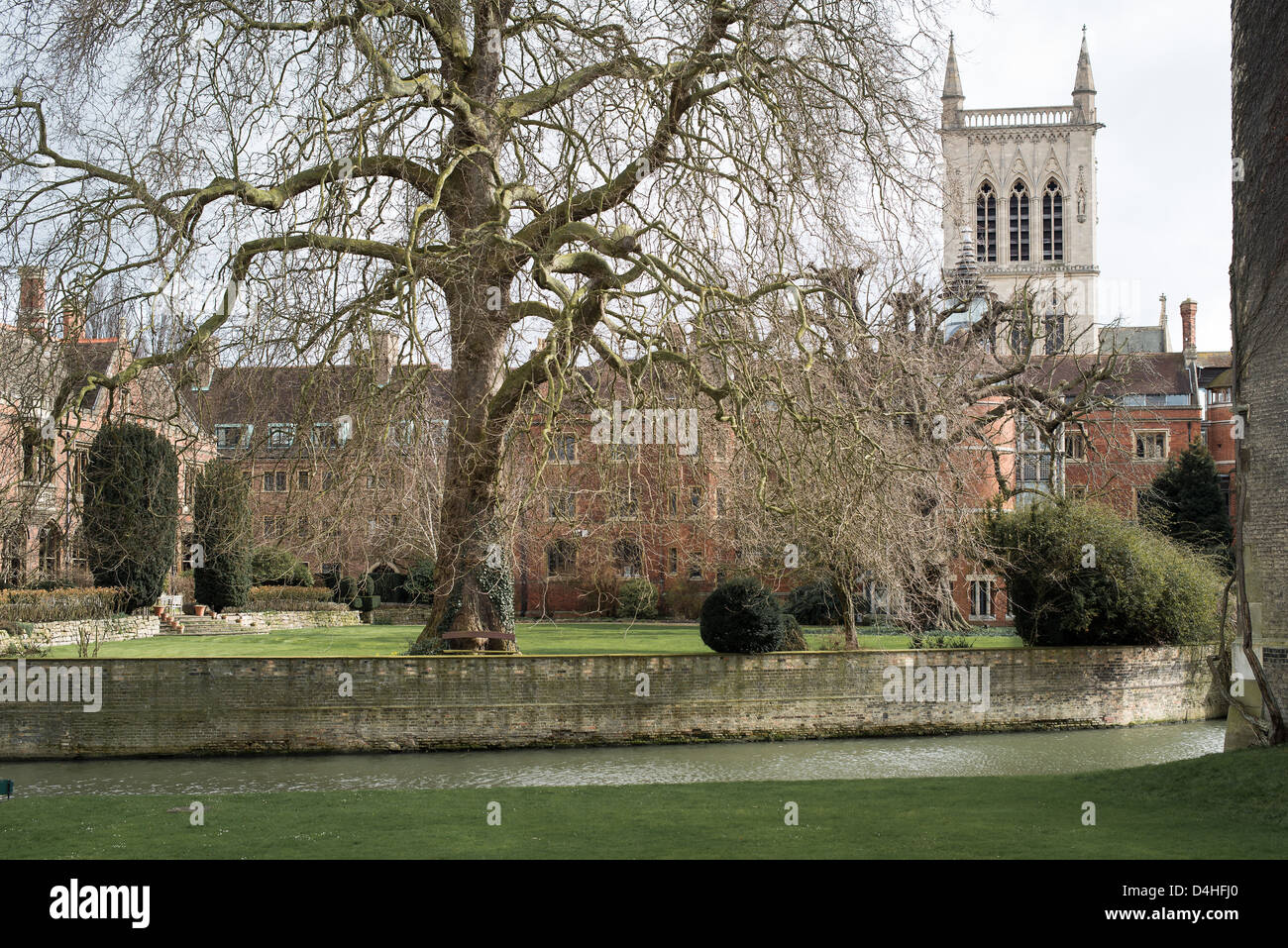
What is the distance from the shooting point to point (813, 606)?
33.4 metres

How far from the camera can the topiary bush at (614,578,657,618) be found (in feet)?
123

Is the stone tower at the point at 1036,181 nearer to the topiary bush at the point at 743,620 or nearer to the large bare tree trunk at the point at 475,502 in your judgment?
the topiary bush at the point at 743,620

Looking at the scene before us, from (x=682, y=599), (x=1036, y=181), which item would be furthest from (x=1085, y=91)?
(x=682, y=599)

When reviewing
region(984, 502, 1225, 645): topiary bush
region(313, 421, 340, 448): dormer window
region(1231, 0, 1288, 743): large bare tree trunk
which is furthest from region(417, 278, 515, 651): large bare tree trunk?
region(984, 502, 1225, 645): topiary bush

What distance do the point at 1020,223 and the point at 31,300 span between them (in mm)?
67655

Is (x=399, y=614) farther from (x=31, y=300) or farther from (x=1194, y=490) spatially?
(x=1194, y=490)

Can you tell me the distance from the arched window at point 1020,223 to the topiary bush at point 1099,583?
55.0 meters

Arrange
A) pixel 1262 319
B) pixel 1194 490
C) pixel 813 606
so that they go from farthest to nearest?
pixel 1194 490
pixel 813 606
pixel 1262 319

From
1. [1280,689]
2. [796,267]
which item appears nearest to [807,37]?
[796,267]

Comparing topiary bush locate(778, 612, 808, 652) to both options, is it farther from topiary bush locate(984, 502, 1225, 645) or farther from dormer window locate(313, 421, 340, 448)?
dormer window locate(313, 421, 340, 448)

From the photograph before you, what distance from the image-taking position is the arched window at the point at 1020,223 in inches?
2867

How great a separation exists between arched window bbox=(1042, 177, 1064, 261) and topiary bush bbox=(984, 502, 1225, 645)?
55.1 m

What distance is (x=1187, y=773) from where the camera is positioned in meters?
11.1

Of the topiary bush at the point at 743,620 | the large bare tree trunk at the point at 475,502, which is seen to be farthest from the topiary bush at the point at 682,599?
the large bare tree trunk at the point at 475,502
